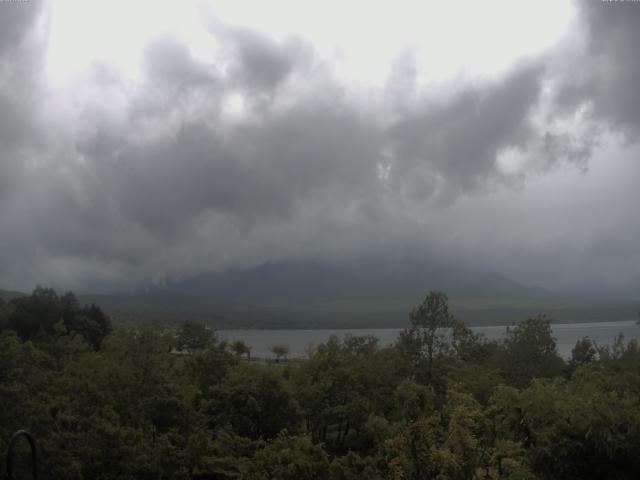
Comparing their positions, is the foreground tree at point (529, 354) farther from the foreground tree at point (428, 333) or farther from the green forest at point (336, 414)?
the foreground tree at point (428, 333)

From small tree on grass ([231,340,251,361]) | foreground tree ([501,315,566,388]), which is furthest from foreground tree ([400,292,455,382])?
small tree on grass ([231,340,251,361])

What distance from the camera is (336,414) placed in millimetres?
32688

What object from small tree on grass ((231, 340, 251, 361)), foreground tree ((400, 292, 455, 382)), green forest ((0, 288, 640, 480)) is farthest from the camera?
small tree on grass ((231, 340, 251, 361))

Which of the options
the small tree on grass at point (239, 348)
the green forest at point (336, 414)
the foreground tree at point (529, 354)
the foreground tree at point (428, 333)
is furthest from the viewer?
the small tree on grass at point (239, 348)

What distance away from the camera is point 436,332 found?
45.9m

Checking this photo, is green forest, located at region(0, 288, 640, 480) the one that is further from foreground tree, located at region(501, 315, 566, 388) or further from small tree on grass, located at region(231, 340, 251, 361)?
small tree on grass, located at region(231, 340, 251, 361)

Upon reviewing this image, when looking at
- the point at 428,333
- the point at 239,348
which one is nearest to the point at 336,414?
the point at 428,333

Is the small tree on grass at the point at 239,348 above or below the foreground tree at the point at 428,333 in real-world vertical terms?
below

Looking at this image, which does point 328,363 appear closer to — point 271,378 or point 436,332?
point 271,378

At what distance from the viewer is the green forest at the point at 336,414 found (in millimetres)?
18078

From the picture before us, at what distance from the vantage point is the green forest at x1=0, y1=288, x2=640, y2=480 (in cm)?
1808

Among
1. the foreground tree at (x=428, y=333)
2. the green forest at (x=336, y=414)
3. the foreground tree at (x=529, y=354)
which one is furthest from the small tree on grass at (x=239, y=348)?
the foreground tree at (x=529, y=354)

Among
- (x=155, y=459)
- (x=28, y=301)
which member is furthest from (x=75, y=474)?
(x=28, y=301)

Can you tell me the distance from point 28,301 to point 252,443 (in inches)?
2776
